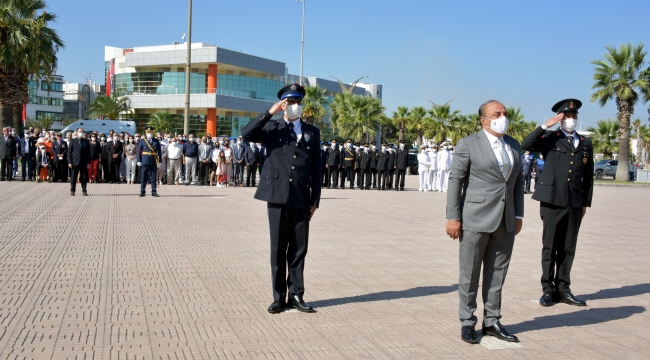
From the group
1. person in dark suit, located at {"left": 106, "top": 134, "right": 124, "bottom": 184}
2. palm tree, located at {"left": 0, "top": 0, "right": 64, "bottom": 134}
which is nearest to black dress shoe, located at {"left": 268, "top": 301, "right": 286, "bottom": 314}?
person in dark suit, located at {"left": 106, "top": 134, "right": 124, "bottom": 184}

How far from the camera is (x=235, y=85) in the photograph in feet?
216

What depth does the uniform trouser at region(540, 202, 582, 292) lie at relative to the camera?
716 cm

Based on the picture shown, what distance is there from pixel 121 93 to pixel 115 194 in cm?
5237

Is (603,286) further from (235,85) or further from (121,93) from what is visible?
(121,93)

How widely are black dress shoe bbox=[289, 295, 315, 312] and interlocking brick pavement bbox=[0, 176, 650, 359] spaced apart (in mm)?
135

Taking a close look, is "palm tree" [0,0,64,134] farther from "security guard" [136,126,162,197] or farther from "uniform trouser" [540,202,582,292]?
"uniform trouser" [540,202,582,292]

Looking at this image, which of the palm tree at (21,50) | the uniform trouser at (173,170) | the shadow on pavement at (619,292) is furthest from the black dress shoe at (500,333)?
the palm tree at (21,50)

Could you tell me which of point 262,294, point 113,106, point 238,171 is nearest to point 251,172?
point 238,171

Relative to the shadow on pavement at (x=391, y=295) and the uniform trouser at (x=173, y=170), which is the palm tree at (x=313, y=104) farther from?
the shadow on pavement at (x=391, y=295)

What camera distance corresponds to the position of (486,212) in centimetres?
562

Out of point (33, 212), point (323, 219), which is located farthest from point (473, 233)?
point (33, 212)

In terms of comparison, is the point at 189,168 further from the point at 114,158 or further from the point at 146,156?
the point at 146,156

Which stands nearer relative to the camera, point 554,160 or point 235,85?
point 554,160

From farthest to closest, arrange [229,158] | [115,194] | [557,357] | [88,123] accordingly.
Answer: [88,123] < [229,158] < [115,194] < [557,357]
